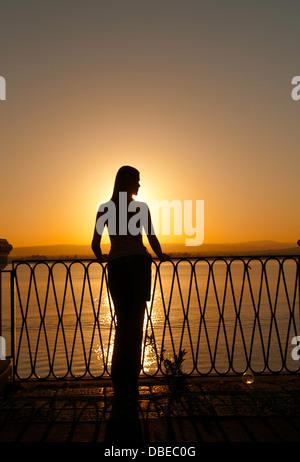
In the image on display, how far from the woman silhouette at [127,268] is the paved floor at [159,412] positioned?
1.06 ft

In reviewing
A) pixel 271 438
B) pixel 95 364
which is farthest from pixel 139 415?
pixel 95 364

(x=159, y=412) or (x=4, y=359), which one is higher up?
(x=4, y=359)

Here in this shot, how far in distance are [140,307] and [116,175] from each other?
1.33 metres

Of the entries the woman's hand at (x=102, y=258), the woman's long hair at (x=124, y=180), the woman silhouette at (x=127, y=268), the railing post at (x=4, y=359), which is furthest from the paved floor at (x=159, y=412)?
the woman's long hair at (x=124, y=180)

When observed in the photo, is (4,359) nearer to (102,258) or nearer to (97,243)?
(102,258)

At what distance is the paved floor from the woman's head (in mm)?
2023

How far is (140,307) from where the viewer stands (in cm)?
493

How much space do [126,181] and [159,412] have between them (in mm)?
2163

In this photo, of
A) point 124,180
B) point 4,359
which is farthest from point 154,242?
point 4,359

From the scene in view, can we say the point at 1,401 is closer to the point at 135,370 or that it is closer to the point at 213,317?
the point at 135,370

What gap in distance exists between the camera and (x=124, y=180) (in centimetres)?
489

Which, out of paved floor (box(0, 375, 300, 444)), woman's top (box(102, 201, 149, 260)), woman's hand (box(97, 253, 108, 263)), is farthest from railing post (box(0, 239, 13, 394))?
woman's top (box(102, 201, 149, 260))

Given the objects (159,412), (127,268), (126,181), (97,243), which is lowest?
(159,412)

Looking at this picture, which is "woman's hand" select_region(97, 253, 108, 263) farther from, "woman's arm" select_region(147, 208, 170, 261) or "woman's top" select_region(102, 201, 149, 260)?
"woman's arm" select_region(147, 208, 170, 261)
